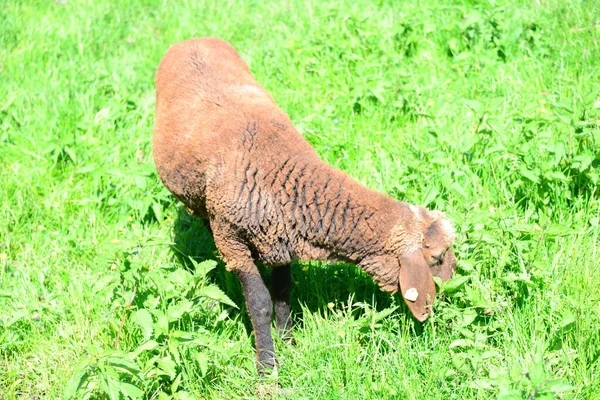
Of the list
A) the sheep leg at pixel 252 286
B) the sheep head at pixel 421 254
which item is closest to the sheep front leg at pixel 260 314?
the sheep leg at pixel 252 286

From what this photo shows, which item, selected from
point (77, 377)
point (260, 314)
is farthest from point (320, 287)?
point (77, 377)

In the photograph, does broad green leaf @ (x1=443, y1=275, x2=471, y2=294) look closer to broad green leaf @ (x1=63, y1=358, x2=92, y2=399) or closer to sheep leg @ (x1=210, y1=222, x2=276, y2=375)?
sheep leg @ (x1=210, y1=222, x2=276, y2=375)

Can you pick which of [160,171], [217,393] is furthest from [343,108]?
[217,393]

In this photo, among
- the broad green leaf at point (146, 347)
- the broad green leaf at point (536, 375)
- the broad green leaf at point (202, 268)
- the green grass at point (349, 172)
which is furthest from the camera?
the broad green leaf at point (202, 268)

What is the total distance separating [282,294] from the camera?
180 inches

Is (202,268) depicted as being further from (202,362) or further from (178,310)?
(202,362)

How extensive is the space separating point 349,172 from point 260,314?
1620 millimetres

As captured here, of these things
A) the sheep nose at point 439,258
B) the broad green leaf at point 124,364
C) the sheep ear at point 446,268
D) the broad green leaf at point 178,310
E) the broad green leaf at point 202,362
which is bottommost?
the broad green leaf at point 202,362

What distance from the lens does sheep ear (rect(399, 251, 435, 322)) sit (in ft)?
12.8

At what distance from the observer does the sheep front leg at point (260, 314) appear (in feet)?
13.8

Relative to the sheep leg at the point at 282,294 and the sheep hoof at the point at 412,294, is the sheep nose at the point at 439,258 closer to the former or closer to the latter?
the sheep hoof at the point at 412,294

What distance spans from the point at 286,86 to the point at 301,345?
2.81 meters

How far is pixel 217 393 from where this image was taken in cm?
414

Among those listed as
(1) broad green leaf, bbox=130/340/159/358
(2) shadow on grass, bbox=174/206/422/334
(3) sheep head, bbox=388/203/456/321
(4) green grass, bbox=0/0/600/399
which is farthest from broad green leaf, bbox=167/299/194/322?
(3) sheep head, bbox=388/203/456/321
